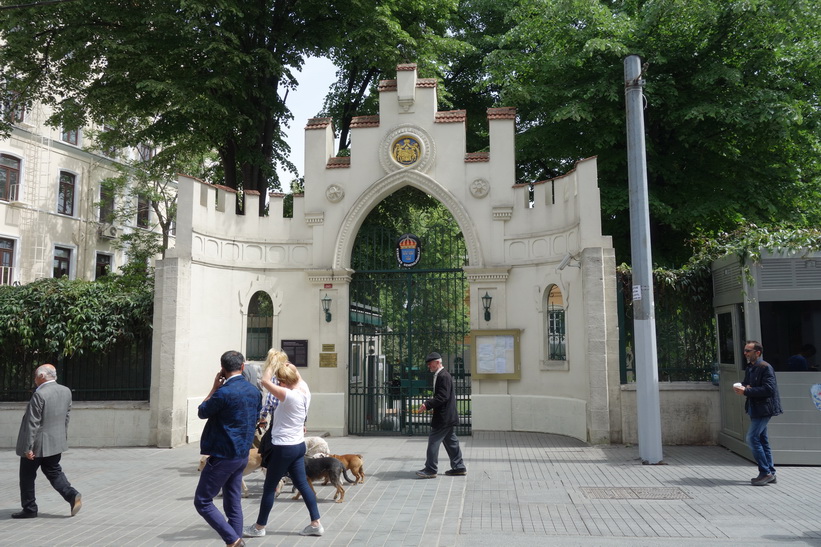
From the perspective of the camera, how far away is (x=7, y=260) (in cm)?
2716

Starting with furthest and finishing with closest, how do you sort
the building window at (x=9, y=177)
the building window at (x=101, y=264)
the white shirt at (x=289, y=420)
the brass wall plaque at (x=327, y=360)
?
the building window at (x=101, y=264) → the building window at (x=9, y=177) → the brass wall plaque at (x=327, y=360) → the white shirt at (x=289, y=420)

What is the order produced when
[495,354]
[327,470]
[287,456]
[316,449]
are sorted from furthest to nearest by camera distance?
[495,354] < [316,449] < [327,470] < [287,456]

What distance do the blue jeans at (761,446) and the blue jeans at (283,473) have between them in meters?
5.95

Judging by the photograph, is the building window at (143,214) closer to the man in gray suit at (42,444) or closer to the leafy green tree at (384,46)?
the leafy green tree at (384,46)

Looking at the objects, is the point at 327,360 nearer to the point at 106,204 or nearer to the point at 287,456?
the point at 287,456

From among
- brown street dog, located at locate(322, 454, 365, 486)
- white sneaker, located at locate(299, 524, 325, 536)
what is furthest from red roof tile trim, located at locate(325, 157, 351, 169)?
white sneaker, located at locate(299, 524, 325, 536)

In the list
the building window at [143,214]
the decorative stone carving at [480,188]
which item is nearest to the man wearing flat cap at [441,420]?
the decorative stone carving at [480,188]

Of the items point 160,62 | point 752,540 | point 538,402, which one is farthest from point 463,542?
point 160,62

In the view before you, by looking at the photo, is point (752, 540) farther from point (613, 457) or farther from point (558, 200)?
point (558, 200)

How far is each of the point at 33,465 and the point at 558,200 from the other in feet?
33.9

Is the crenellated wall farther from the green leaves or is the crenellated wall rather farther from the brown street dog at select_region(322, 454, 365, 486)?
the brown street dog at select_region(322, 454, 365, 486)

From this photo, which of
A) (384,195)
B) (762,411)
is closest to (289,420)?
(762,411)

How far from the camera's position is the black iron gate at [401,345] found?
14609 mm

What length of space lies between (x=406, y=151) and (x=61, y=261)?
848 inches
